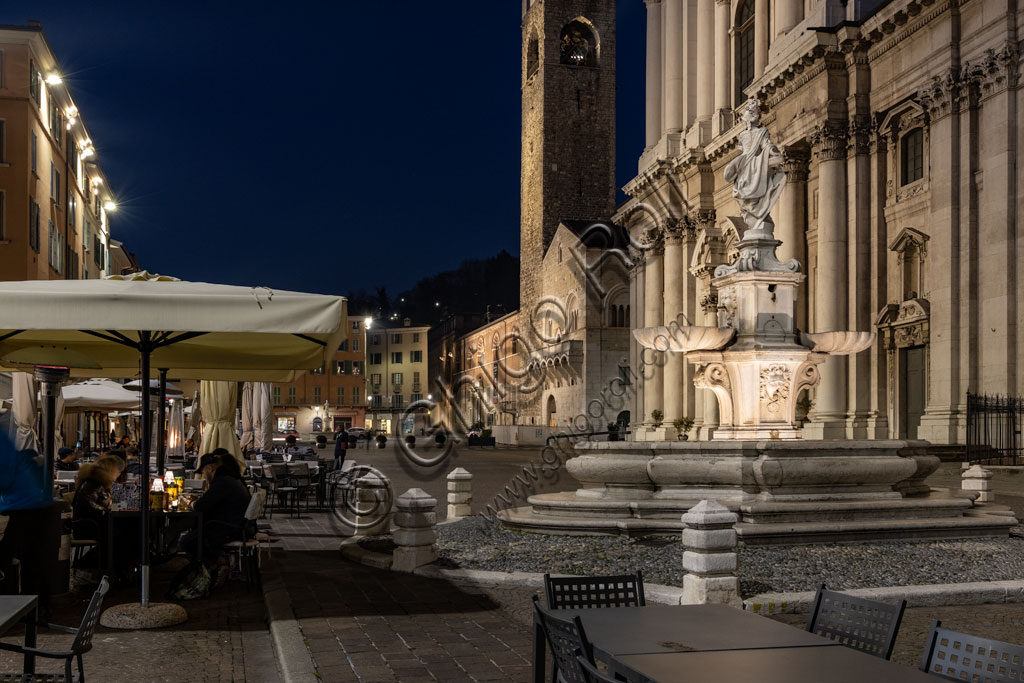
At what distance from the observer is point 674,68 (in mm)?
41875

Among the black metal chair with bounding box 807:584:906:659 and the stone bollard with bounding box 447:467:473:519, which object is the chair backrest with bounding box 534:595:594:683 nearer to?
the black metal chair with bounding box 807:584:906:659

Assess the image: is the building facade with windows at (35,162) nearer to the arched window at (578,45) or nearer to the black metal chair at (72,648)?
the black metal chair at (72,648)

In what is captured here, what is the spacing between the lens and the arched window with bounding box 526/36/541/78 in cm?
7109

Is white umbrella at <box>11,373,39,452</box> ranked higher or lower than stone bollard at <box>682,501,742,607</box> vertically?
higher

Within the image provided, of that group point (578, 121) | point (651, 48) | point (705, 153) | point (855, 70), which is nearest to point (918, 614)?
point (855, 70)

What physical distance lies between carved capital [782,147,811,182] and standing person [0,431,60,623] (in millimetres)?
26328

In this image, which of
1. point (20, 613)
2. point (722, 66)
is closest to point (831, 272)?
point (722, 66)

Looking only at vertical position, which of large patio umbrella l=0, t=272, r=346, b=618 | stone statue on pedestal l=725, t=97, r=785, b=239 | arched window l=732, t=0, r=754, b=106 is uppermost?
arched window l=732, t=0, r=754, b=106

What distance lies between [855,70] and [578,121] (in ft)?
140

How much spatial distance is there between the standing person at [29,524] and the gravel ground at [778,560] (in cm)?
369

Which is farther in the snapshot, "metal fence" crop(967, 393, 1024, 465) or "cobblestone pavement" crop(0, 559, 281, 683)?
"metal fence" crop(967, 393, 1024, 465)

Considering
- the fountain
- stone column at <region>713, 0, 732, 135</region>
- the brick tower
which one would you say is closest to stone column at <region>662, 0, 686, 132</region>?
stone column at <region>713, 0, 732, 135</region>

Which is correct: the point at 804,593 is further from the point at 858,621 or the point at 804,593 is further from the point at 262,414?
the point at 262,414

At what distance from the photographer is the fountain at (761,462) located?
434 inches
